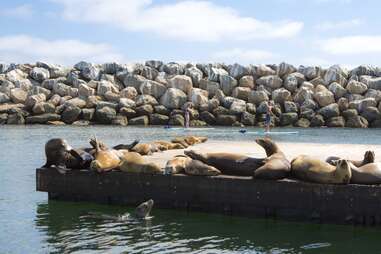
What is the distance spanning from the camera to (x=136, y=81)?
6406 cm

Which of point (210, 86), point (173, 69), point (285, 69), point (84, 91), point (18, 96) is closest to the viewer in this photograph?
point (84, 91)

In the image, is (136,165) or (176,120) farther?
(176,120)

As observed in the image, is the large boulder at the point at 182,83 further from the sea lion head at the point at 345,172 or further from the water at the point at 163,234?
the sea lion head at the point at 345,172

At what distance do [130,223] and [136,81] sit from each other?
51.7 meters

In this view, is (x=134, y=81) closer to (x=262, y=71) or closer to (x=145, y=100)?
(x=145, y=100)

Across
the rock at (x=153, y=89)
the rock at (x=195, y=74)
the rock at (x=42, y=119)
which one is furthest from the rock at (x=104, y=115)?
the rock at (x=195, y=74)

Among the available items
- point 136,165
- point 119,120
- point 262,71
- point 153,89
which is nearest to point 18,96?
point 119,120

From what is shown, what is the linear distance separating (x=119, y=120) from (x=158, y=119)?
3437 mm

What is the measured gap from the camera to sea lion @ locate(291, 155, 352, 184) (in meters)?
12.6

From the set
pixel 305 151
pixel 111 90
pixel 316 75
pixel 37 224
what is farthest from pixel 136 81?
pixel 37 224

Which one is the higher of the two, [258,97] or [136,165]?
[258,97]

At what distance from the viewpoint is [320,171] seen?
1284cm

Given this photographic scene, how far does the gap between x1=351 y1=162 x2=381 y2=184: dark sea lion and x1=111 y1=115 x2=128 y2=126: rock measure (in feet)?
147

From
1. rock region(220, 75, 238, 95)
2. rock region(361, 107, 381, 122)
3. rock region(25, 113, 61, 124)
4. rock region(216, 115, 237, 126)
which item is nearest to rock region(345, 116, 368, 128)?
rock region(361, 107, 381, 122)
